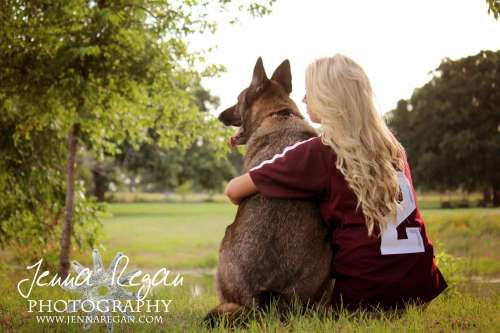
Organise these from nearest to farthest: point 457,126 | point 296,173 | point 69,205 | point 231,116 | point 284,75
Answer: point 296,173, point 284,75, point 231,116, point 69,205, point 457,126

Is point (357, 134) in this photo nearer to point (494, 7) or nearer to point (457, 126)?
point (494, 7)

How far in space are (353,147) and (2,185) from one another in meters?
7.36

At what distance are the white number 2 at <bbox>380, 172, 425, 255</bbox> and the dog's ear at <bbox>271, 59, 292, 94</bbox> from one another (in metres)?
1.34

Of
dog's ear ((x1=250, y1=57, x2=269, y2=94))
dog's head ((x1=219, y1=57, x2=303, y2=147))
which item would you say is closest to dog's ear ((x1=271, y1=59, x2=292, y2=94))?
dog's head ((x1=219, y1=57, x2=303, y2=147))

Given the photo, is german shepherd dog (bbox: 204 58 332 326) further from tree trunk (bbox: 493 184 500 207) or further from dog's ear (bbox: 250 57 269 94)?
tree trunk (bbox: 493 184 500 207)

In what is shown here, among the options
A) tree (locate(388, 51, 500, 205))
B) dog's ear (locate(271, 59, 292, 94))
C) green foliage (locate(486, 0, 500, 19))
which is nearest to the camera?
green foliage (locate(486, 0, 500, 19))

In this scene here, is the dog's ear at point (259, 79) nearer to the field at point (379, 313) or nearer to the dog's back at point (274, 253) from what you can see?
the dog's back at point (274, 253)

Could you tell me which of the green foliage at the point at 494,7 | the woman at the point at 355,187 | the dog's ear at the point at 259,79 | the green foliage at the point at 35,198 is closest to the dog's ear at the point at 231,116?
the dog's ear at the point at 259,79

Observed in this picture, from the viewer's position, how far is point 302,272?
12.6 ft

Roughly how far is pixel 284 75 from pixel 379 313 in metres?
2.11

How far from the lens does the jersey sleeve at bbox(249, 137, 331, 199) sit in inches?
147

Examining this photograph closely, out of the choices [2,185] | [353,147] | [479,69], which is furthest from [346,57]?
[2,185]

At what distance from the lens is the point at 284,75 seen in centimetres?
477

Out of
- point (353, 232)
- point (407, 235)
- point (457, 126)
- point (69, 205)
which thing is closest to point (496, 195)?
point (457, 126)
